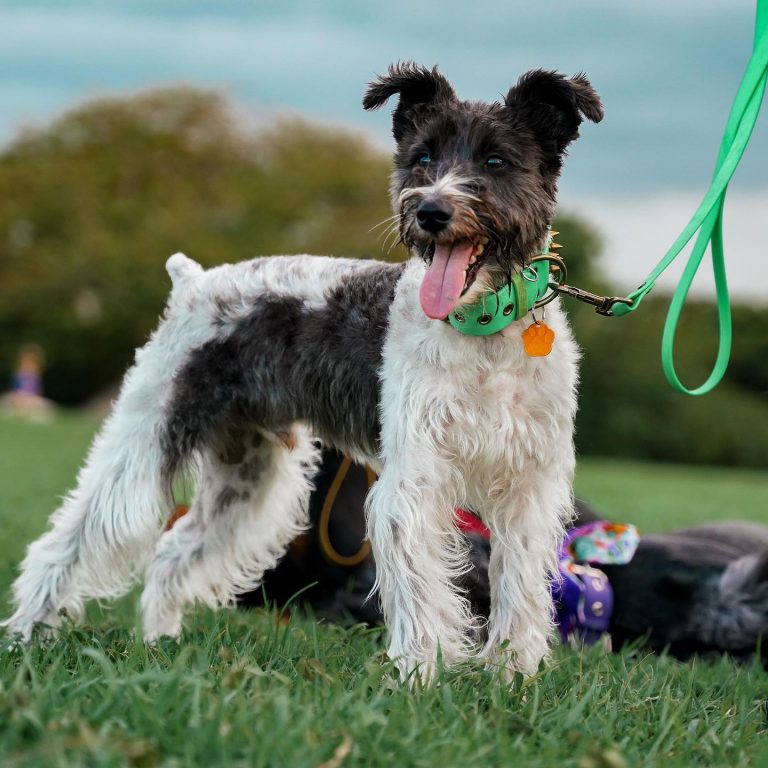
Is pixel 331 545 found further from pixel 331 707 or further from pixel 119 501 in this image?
pixel 331 707

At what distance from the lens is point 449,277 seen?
3885 millimetres

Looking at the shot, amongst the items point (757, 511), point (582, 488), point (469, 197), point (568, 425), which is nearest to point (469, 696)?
point (568, 425)

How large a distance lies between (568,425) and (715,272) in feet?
3.49

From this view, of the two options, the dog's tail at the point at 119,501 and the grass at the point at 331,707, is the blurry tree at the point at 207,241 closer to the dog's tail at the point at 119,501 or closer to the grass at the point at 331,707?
the dog's tail at the point at 119,501

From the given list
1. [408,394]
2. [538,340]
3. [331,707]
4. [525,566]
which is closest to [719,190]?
[538,340]

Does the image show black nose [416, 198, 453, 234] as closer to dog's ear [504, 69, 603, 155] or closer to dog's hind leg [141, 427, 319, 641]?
dog's ear [504, 69, 603, 155]

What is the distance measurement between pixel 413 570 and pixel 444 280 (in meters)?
1.14

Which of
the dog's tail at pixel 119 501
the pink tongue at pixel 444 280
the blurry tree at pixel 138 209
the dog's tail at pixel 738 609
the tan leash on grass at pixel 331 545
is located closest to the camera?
the pink tongue at pixel 444 280

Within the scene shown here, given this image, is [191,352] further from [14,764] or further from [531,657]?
[14,764]

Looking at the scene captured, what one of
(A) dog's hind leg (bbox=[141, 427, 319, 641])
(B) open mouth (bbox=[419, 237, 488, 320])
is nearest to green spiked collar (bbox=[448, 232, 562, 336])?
(B) open mouth (bbox=[419, 237, 488, 320])

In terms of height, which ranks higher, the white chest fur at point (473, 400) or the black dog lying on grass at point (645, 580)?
the white chest fur at point (473, 400)

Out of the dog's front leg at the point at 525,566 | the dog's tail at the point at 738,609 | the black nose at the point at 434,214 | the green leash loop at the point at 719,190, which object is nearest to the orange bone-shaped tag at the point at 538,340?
the green leash loop at the point at 719,190

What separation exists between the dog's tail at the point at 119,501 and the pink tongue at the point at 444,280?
1521mm

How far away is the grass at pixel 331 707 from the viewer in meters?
2.85
